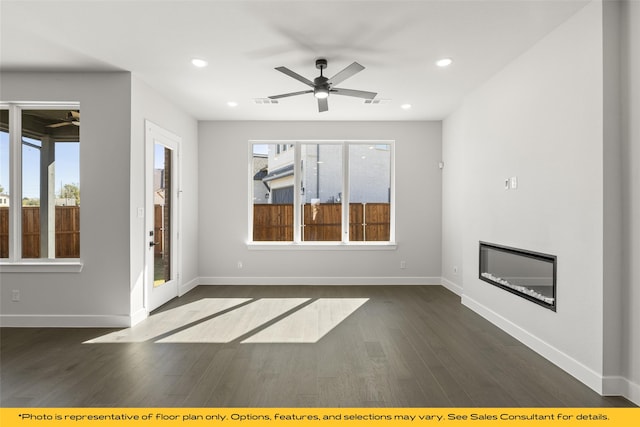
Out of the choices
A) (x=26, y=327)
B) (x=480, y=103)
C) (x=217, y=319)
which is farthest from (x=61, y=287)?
(x=480, y=103)

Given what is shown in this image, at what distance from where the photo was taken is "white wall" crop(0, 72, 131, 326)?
374cm

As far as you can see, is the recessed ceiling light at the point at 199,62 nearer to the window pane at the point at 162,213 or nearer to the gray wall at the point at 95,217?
the gray wall at the point at 95,217

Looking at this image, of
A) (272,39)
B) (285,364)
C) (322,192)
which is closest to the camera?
(285,364)

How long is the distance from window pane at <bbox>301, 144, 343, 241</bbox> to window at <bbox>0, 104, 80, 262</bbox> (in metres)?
3.25

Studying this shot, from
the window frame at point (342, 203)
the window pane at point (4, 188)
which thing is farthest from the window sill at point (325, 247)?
the window pane at point (4, 188)

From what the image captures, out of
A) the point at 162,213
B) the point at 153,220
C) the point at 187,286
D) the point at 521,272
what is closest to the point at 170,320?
the point at 153,220

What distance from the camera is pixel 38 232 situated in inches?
153

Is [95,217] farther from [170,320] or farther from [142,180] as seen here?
[170,320]

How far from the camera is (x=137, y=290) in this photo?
153 inches

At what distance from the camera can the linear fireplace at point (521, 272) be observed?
295cm

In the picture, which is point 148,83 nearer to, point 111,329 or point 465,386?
point 111,329

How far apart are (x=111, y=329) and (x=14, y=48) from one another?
2.86 metres

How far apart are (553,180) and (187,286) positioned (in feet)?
16.0

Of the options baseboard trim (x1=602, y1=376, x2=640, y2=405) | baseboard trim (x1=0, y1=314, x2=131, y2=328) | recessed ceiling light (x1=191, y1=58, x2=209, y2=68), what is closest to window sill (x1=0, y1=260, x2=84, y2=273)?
baseboard trim (x1=0, y1=314, x2=131, y2=328)
